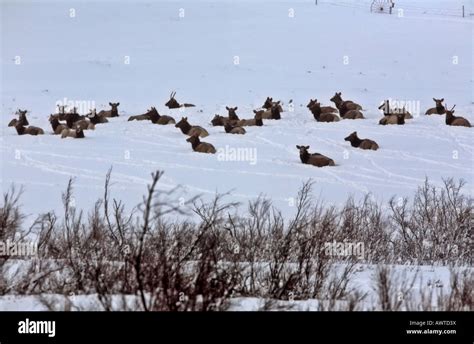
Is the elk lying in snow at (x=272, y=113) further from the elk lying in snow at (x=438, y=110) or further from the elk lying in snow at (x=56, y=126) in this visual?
the elk lying in snow at (x=56, y=126)

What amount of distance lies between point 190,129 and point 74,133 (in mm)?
2967

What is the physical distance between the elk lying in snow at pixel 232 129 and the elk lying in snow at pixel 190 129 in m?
0.60

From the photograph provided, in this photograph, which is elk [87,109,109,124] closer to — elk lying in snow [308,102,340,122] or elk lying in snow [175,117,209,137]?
elk lying in snow [175,117,209,137]

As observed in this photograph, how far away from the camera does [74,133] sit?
18.5m

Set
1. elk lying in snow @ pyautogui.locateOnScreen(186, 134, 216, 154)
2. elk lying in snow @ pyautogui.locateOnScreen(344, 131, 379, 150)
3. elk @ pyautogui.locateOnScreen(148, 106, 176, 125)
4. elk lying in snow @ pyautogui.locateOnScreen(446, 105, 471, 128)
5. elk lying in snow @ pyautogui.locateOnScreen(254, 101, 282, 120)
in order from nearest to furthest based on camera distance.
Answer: elk lying in snow @ pyautogui.locateOnScreen(186, 134, 216, 154)
elk lying in snow @ pyautogui.locateOnScreen(344, 131, 379, 150)
elk lying in snow @ pyautogui.locateOnScreen(446, 105, 471, 128)
elk @ pyautogui.locateOnScreen(148, 106, 176, 125)
elk lying in snow @ pyautogui.locateOnScreen(254, 101, 282, 120)

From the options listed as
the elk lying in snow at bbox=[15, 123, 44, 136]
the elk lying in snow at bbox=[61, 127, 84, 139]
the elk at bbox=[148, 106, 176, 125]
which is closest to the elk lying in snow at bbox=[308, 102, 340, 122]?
the elk at bbox=[148, 106, 176, 125]

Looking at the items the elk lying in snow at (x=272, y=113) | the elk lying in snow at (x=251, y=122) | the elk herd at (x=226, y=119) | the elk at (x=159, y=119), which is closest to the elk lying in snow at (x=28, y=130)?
the elk herd at (x=226, y=119)

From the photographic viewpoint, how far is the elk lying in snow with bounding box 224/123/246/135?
59.6 ft

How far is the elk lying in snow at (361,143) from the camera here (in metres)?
16.6

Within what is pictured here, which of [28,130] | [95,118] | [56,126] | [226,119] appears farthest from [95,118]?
[226,119]

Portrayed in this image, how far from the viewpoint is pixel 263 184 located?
45.8ft

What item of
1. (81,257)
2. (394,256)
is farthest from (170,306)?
(394,256)

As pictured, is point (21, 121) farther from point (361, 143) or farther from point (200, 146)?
point (361, 143)

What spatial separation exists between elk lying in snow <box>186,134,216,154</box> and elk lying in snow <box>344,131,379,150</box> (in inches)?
125
